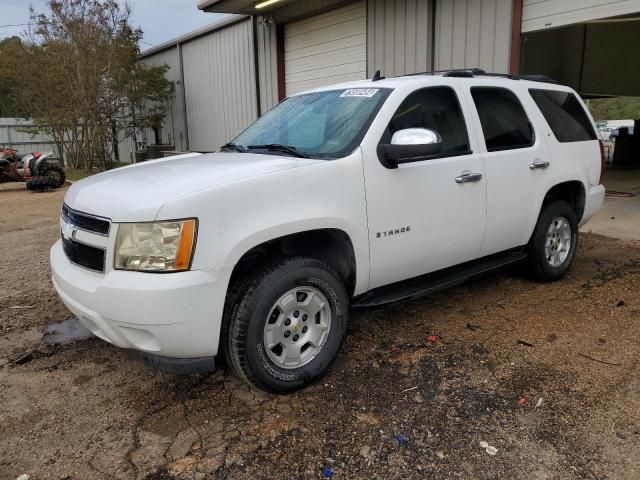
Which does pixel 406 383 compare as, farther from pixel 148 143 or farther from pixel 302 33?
pixel 148 143

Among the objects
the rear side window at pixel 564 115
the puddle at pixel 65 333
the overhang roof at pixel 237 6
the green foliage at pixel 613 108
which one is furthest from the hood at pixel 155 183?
the green foliage at pixel 613 108

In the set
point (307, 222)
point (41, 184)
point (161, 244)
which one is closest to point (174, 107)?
point (41, 184)

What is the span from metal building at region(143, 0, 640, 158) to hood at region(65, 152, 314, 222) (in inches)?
247

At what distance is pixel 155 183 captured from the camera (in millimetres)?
3076

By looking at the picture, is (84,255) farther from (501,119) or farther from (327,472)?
(501,119)

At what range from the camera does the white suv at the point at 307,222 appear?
9.20ft

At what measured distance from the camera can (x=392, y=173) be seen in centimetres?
358

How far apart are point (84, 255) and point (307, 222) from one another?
1.30m

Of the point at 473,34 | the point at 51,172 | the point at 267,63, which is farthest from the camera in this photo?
the point at 51,172

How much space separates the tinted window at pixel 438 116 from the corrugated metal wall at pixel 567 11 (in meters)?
4.55

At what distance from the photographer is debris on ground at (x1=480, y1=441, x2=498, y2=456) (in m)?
2.74

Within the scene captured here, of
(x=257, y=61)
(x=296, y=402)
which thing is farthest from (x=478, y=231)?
(x=257, y=61)

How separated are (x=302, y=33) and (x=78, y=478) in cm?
1164

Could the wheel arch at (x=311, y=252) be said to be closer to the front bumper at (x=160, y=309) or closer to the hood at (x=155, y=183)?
the front bumper at (x=160, y=309)
